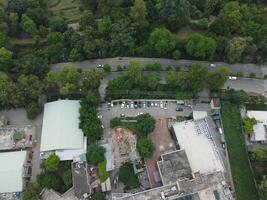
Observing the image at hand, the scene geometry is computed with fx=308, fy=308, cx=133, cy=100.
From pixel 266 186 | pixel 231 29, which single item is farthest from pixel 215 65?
pixel 266 186

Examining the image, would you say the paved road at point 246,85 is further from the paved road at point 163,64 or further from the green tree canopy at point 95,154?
the green tree canopy at point 95,154

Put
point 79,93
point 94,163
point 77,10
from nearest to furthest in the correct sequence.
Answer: point 94,163, point 79,93, point 77,10

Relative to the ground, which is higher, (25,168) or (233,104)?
(233,104)

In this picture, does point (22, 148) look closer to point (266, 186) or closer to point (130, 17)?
point (130, 17)

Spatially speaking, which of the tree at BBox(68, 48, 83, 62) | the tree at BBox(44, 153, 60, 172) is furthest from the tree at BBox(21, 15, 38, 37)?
the tree at BBox(44, 153, 60, 172)

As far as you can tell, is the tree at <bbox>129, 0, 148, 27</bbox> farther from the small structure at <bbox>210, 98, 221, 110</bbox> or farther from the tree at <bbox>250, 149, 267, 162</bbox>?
the tree at <bbox>250, 149, 267, 162</bbox>

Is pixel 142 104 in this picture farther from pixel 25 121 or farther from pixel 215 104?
pixel 25 121

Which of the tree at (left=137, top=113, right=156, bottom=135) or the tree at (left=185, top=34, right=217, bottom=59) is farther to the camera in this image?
the tree at (left=185, top=34, right=217, bottom=59)
